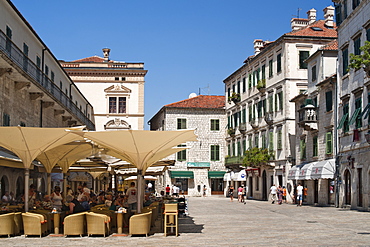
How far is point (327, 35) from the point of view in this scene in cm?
4441

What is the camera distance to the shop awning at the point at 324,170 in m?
32.6

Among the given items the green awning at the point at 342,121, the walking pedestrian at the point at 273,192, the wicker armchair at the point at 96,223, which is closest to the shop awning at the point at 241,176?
the walking pedestrian at the point at 273,192

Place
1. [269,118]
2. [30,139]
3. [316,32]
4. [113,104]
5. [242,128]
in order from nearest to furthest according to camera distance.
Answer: [30,139]
[316,32]
[269,118]
[242,128]
[113,104]

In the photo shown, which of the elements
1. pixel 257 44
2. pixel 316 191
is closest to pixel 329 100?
pixel 316 191

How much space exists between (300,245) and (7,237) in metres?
7.99

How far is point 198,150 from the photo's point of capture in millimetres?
62406

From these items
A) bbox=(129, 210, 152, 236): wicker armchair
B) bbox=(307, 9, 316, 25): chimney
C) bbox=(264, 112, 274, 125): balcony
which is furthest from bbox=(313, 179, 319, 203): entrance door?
bbox=(129, 210, 152, 236): wicker armchair

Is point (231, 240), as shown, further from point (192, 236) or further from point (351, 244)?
point (351, 244)

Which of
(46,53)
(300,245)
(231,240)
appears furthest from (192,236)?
(46,53)

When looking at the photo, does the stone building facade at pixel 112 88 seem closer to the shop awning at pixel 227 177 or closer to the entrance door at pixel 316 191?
the shop awning at pixel 227 177

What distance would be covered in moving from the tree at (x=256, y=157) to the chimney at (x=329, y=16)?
12181mm

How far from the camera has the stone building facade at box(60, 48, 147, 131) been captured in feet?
202

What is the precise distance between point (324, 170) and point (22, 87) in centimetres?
1818

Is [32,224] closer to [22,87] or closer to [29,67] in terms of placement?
[22,87]
